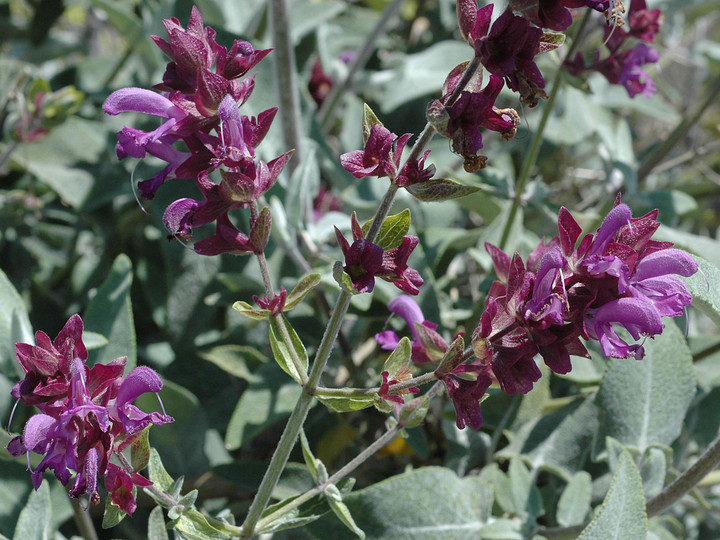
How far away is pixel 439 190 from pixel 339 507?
12.7 inches

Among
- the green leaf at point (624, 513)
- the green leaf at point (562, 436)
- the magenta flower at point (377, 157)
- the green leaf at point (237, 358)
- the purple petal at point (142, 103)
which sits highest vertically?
the magenta flower at point (377, 157)

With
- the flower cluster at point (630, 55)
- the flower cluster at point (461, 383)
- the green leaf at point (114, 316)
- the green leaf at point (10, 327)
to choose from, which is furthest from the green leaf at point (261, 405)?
the flower cluster at point (630, 55)

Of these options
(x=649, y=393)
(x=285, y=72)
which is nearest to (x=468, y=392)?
(x=649, y=393)

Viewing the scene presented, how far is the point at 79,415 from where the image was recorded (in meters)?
0.59

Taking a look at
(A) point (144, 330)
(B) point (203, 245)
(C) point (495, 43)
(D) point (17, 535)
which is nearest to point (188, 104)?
(B) point (203, 245)

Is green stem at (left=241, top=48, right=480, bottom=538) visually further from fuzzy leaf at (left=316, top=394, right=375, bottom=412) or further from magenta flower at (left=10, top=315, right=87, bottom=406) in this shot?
magenta flower at (left=10, top=315, right=87, bottom=406)

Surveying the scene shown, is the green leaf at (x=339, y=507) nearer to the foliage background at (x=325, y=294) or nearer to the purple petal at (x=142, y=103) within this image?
the foliage background at (x=325, y=294)

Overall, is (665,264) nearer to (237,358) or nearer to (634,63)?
(634,63)

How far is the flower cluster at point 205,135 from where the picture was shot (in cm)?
64

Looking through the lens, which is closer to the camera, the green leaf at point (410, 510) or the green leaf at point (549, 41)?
the green leaf at point (549, 41)

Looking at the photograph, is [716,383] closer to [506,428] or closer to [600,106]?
[506,428]

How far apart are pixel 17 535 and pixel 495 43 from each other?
0.70 meters

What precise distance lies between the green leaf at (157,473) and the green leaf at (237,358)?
37cm

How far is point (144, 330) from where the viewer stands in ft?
4.67
